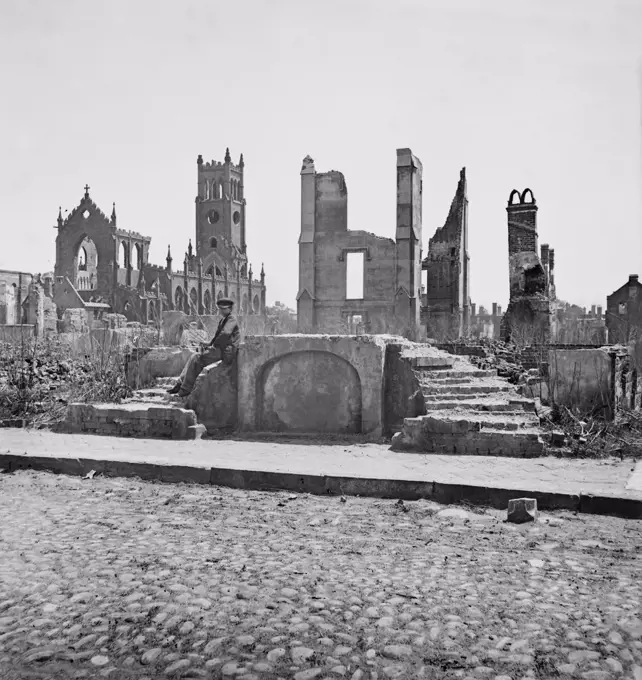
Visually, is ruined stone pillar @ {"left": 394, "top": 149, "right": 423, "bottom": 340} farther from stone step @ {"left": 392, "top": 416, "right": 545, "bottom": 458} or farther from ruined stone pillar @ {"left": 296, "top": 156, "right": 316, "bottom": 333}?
stone step @ {"left": 392, "top": 416, "right": 545, "bottom": 458}

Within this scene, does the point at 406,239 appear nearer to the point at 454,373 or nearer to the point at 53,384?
the point at 53,384

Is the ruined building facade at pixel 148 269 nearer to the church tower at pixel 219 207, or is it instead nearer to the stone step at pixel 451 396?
the church tower at pixel 219 207

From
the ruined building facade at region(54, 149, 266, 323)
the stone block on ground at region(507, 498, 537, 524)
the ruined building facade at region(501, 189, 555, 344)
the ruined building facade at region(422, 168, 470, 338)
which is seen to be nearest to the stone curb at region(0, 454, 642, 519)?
the stone block on ground at region(507, 498, 537, 524)

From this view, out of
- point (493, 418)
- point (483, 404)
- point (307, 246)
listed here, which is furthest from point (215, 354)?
point (307, 246)

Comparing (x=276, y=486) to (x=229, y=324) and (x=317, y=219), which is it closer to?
(x=229, y=324)

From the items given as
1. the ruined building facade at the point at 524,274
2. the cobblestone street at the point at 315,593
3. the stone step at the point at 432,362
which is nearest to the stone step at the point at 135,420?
the stone step at the point at 432,362

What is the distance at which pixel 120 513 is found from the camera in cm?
587

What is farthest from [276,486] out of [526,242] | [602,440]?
[526,242]

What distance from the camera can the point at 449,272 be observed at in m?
32.2

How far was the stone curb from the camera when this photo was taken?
5.86m

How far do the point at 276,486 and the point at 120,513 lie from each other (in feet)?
5.43

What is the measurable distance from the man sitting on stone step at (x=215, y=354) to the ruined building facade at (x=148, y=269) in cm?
4119

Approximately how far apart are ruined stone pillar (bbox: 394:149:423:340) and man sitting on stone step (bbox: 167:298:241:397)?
49.7 ft

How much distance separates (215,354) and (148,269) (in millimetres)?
53933
